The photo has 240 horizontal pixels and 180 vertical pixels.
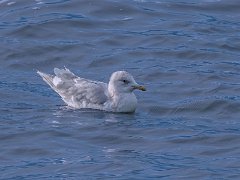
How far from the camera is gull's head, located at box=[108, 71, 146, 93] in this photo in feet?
61.3

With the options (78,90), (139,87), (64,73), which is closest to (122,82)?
(139,87)

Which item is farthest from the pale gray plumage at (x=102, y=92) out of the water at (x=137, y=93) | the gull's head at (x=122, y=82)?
the water at (x=137, y=93)

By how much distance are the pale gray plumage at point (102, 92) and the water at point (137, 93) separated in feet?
0.65

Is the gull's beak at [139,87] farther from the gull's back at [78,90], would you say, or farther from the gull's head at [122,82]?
the gull's back at [78,90]

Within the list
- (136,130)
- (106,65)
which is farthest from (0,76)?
(136,130)

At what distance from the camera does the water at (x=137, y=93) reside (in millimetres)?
15305

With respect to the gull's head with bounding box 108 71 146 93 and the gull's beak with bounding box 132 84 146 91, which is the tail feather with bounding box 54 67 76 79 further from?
the gull's beak with bounding box 132 84 146 91

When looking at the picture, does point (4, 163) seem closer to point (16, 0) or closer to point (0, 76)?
point (0, 76)

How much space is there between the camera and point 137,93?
19859mm

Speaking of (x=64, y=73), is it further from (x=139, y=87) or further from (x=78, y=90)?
(x=139, y=87)

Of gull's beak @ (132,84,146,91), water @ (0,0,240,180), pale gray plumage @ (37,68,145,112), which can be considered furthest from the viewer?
pale gray plumage @ (37,68,145,112)

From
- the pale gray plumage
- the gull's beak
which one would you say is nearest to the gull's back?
the pale gray plumage

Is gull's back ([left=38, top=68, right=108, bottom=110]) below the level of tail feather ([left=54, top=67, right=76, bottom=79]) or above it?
below

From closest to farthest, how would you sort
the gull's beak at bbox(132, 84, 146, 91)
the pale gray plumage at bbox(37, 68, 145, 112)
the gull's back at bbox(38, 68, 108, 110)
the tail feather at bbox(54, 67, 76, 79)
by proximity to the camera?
the gull's beak at bbox(132, 84, 146, 91)
the pale gray plumage at bbox(37, 68, 145, 112)
the gull's back at bbox(38, 68, 108, 110)
the tail feather at bbox(54, 67, 76, 79)
